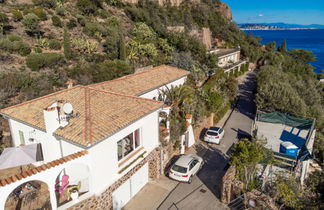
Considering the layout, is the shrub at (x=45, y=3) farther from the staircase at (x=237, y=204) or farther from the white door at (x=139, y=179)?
the staircase at (x=237, y=204)

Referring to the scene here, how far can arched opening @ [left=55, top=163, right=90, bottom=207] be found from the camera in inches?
425

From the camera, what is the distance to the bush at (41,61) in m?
27.2

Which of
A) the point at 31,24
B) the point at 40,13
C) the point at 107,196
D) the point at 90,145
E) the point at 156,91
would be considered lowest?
the point at 107,196

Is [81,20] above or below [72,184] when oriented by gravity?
above

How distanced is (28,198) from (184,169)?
9687 millimetres

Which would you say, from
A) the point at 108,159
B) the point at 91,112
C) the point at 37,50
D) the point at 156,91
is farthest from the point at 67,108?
the point at 37,50

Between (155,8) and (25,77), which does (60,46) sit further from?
(155,8)

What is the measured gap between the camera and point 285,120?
1016 inches

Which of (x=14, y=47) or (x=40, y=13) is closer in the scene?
(x=14, y=47)

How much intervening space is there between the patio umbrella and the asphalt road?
8125mm

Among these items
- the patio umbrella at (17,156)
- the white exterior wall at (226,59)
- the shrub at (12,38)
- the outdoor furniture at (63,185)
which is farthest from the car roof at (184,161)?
the white exterior wall at (226,59)

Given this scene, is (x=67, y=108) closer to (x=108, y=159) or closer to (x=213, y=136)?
(x=108, y=159)

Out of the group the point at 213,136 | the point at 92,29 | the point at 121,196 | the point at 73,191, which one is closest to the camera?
the point at 73,191

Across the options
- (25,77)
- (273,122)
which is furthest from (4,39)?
(273,122)
